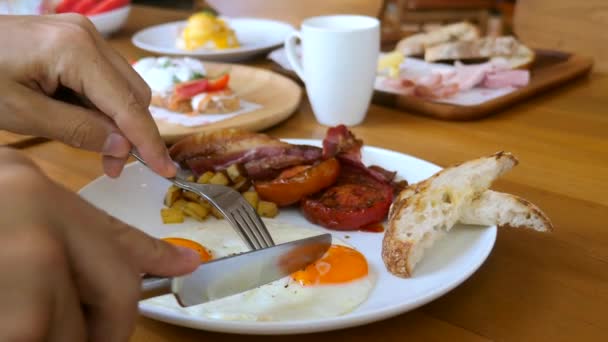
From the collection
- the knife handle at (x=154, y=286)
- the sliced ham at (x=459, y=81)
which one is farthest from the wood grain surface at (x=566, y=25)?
the knife handle at (x=154, y=286)

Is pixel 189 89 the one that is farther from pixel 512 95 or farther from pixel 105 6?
pixel 105 6

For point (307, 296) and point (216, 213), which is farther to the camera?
point (216, 213)

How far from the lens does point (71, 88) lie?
3.56 ft

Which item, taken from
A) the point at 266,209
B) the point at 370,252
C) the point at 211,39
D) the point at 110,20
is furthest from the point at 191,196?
the point at 110,20

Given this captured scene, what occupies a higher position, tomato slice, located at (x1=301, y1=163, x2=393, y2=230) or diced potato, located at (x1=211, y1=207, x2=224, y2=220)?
tomato slice, located at (x1=301, y1=163, x2=393, y2=230)

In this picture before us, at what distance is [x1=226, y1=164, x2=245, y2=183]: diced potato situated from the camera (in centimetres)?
127

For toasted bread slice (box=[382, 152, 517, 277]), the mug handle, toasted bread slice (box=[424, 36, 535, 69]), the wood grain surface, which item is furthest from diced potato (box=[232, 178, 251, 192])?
the wood grain surface

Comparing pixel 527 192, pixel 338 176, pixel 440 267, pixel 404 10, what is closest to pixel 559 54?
pixel 527 192

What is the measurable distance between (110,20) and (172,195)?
6.05ft

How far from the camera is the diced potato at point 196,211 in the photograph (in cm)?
118

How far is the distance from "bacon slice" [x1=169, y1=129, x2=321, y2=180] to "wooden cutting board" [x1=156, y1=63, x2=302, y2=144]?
24 centimetres

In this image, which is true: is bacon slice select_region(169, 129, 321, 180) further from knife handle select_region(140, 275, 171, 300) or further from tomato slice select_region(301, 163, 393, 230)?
knife handle select_region(140, 275, 171, 300)

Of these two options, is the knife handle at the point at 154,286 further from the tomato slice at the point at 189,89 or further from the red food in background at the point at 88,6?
the red food in background at the point at 88,6

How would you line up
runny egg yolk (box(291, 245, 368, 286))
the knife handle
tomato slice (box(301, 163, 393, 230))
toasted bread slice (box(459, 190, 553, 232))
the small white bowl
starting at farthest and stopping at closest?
the small white bowl, tomato slice (box(301, 163, 393, 230)), toasted bread slice (box(459, 190, 553, 232)), runny egg yolk (box(291, 245, 368, 286)), the knife handle
